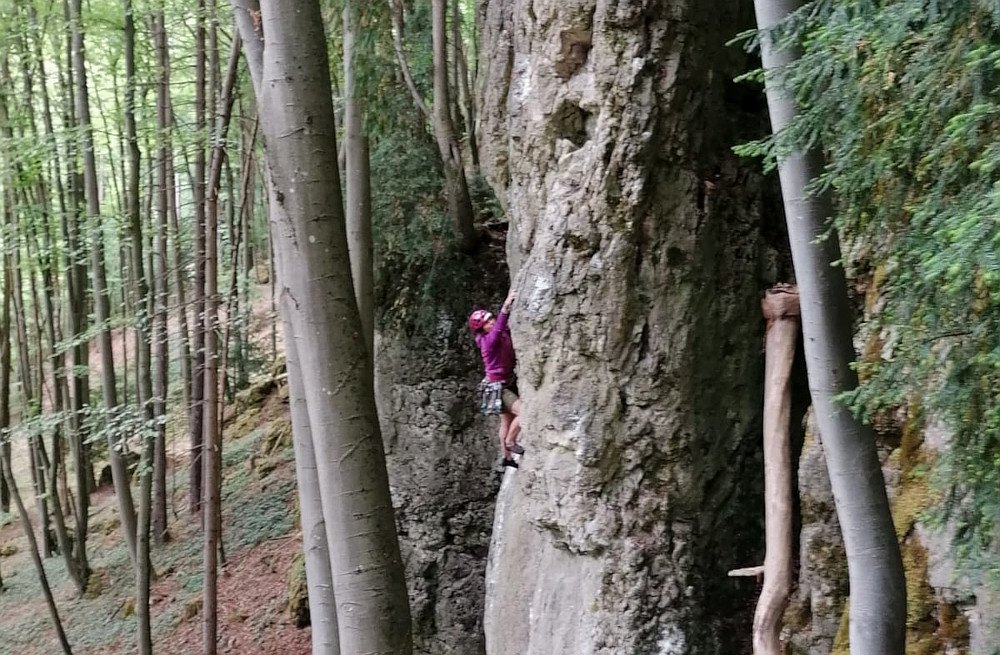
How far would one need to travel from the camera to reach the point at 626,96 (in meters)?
4.82

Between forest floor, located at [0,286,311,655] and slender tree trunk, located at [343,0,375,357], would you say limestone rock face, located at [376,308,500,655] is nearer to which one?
forest floor, located at [0,286,311,655]

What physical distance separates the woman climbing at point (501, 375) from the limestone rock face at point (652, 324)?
1.56 metres

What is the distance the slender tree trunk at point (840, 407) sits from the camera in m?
2.38

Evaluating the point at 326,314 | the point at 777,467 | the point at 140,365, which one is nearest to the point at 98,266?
the point at 140,365

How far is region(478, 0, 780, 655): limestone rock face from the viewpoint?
4.84 meters

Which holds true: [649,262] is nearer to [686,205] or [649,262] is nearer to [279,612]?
[686,205]

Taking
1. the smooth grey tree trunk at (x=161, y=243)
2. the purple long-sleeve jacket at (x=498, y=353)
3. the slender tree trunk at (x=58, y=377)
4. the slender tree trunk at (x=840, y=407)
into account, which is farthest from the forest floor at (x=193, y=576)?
the slender tree trunk at (x=840, y=407)

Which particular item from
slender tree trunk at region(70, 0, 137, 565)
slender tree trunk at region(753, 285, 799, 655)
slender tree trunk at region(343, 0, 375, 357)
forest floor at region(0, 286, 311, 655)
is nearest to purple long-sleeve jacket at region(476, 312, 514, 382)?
slender tree trunk at region(343, 0, 375, 357)

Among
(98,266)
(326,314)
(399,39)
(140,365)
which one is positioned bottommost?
(326,314)

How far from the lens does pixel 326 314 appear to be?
9.04 ft

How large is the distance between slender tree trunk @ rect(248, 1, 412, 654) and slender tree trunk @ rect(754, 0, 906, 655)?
5.16ft

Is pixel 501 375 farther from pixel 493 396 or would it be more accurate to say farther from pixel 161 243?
pixel 161 243

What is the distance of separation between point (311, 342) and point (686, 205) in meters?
3.01

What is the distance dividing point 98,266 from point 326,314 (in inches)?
278
